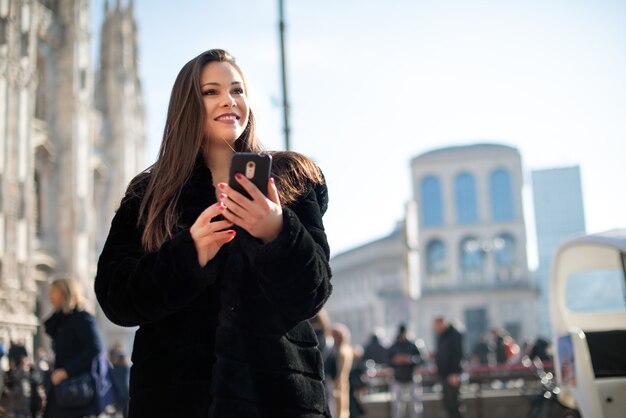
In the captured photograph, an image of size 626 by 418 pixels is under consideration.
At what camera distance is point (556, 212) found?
189625 mm

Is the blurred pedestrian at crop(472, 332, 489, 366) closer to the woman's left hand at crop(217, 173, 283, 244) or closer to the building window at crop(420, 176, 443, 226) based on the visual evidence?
the woman's left hand at crop(217, 173, 283, 244)

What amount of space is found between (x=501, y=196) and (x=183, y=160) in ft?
228

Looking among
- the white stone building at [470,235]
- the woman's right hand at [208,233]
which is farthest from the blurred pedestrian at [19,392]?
the white stone building at [470,235]

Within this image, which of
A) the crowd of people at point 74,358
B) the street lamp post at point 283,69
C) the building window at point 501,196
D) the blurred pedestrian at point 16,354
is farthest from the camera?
the building window at point 501,196

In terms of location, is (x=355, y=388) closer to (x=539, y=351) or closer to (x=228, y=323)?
(x=539, y=351)

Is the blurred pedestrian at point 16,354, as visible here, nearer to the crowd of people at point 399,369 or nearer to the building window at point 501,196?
the crowd of people at point 399,369

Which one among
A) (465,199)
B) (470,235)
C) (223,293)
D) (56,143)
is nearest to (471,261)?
(470,235)

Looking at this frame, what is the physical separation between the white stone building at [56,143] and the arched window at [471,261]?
36.4 m

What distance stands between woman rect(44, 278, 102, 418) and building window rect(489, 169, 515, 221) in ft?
214

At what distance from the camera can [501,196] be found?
6988cm

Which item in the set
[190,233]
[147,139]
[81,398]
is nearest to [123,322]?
[190,233]

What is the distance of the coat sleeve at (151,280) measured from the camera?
2102mm

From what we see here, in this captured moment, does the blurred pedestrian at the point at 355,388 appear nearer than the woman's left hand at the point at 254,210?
No

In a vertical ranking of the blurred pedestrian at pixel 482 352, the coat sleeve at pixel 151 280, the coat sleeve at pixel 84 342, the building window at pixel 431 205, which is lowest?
the blurred pedestrian at pixel 482 352
